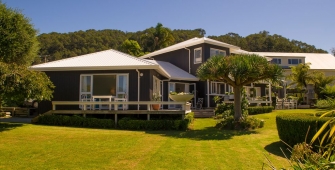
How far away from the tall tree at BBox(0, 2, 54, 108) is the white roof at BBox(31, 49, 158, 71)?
141cm

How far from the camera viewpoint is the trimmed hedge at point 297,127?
28.6ft

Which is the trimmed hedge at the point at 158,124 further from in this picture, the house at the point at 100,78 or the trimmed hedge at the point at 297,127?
the trimmed hedge at the point at 297,127

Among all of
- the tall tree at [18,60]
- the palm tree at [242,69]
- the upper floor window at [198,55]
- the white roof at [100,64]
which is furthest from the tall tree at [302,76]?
the tall tree at [18,60]

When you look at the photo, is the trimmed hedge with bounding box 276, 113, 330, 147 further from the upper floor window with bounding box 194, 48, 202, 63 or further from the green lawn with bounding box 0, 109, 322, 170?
the upper floor window with bounding box 194, 48, 202, 63

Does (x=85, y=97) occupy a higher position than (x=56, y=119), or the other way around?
(x=85, y=97)

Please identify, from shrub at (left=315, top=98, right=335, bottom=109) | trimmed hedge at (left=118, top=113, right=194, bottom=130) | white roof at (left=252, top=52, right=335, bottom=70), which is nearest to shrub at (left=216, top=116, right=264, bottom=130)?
trimmed hedge at (left=118, top=113, right=194, bottom=130)

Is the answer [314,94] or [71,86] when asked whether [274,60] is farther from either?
[71,86]

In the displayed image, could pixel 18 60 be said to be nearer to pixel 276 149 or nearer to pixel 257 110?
pixel 276 149

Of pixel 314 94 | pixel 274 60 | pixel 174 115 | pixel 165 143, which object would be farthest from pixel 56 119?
pixel 274 60

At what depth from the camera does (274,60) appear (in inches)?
1734

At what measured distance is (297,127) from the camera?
9188mm

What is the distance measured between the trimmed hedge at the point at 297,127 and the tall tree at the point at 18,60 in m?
10.7

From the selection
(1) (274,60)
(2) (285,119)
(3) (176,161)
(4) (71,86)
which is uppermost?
(1) (274,60)

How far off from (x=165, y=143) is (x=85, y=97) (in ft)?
29.0
